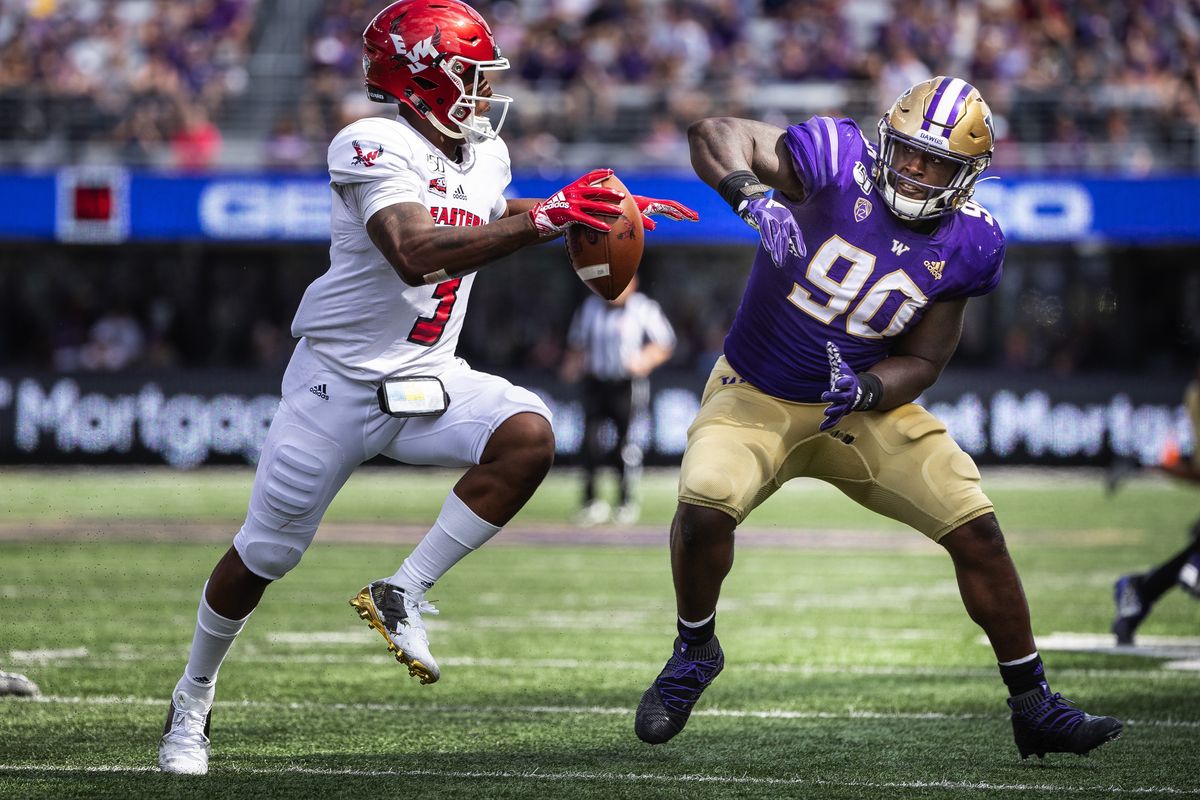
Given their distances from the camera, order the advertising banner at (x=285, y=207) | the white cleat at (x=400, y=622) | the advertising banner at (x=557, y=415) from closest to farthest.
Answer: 1. the white cleat at (x=400, y=622)
2. the advertising banner at (x=557, y=415)
3. the advertising banner at (x=285, y=207)

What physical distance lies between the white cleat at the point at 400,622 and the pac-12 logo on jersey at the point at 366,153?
3.37ft

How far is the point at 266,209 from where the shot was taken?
58.8ft

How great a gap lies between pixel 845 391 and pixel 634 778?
1082 millimetres

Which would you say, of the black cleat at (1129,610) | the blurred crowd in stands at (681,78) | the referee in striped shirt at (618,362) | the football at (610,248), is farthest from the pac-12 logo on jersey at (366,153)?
the blurred crowd in stands at (681,78)

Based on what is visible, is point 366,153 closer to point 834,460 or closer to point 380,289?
point 380,289

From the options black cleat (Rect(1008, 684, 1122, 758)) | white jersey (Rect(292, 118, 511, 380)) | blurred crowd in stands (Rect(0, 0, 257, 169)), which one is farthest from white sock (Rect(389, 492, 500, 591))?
blurred crowd in stands (Rect(0, 0, 257, 169))

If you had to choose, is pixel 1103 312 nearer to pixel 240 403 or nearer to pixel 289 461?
pixel 240 403

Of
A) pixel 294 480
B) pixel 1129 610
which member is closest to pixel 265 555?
pixel 294 480

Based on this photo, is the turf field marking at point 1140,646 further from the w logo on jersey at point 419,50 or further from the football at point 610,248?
the w logo on jersey at point 419,50

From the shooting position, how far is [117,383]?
16.9 meters

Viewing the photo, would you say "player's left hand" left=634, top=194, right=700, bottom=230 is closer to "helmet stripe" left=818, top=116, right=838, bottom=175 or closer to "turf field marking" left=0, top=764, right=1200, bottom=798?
"helmet stripe" left=818, top=116, right=838, bottom=175

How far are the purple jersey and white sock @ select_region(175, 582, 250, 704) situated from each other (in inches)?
60.6

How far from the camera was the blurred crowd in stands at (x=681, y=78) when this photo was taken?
17.7m

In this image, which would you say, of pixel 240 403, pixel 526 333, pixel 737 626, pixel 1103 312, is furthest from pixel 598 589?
pixel 1103 312
